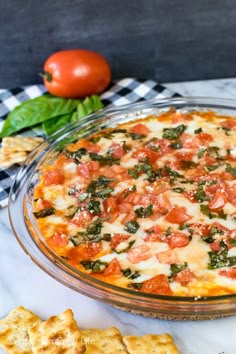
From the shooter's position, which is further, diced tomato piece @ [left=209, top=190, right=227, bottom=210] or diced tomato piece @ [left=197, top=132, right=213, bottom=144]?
diced tomato piece @ [left=197, top=132, right=213, bottom=144]

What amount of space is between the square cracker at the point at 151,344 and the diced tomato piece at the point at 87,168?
883 millimetres

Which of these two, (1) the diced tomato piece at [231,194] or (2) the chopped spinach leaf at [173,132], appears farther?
(2) the chopped spinach leaf at [173,132]

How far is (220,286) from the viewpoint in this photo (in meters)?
2.39

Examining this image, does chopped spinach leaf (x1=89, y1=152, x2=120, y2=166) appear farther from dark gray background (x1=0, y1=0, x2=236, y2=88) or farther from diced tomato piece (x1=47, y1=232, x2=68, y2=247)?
dark gray background (x1=0, y1=0, x2=236, y2=88)

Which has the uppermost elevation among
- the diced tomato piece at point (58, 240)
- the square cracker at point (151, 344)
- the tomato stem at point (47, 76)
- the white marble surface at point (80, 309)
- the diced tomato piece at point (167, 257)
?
the tomato stem at point (47, 76)

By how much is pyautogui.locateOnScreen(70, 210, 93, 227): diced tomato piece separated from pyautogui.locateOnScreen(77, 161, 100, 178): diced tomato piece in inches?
11.5

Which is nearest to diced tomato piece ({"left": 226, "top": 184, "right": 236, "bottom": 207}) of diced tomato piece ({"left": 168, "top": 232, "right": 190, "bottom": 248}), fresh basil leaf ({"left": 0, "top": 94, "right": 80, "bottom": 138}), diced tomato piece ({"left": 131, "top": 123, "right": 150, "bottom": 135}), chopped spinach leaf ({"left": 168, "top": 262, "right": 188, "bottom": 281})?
diced tomato piece ({"left": 168, "top": 232, "right": 190, "bottom": 248})

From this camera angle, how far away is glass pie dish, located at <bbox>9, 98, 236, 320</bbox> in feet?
7.51

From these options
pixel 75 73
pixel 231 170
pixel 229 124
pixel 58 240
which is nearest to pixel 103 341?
pixel 58 240

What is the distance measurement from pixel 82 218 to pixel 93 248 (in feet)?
0.62

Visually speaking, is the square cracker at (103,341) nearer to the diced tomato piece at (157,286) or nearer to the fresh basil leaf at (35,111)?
the diced tomato piece at (157,286)

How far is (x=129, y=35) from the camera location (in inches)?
153

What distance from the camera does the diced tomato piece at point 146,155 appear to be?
10.1 feet

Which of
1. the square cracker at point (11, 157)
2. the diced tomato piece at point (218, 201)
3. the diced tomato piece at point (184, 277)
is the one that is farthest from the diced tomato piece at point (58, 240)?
the square cracker at point (11, 157)
